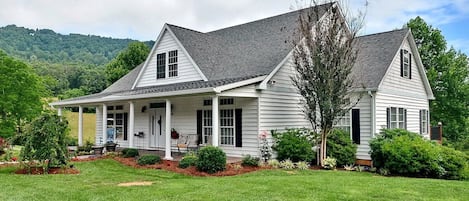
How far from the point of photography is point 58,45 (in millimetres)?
54469

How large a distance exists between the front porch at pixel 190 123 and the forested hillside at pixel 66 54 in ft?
80.9

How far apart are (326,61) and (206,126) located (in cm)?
552

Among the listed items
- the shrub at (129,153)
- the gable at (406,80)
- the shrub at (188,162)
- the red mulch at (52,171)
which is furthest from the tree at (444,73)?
the red mulch at (52,171)

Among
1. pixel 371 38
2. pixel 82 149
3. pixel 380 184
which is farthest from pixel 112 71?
pixel 380 184

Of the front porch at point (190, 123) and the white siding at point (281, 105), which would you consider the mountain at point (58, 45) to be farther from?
the white siding at point (281, 105)

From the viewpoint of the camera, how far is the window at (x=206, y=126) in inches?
621

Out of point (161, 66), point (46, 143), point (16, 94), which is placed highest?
point (161, 66)

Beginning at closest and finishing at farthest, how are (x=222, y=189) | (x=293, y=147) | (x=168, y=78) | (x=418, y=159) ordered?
(x=222, y=189) → (x=418, y=159) → (x=293, y=147) → (x=168, y=78)

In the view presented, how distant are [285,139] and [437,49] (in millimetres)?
19084

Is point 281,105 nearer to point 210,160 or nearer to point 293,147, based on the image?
point 293,147

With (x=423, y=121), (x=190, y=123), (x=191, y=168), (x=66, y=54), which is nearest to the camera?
(x=191, y=168)

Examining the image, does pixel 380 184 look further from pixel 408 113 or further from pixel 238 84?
pixel 408 113

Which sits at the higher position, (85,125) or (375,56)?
(375,56)

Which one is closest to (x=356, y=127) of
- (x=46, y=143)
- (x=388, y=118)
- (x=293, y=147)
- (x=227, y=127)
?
(x=388, y=118)
